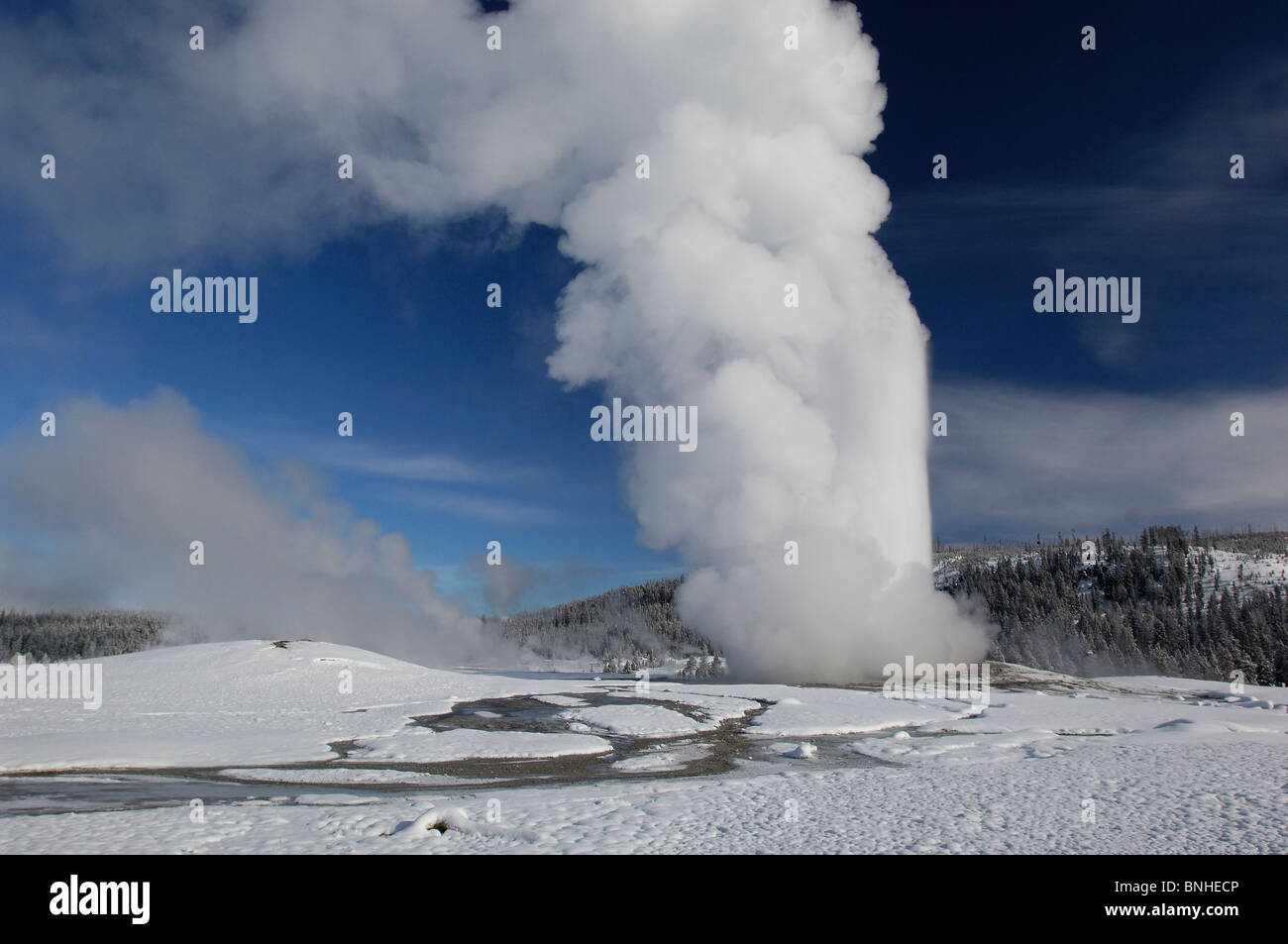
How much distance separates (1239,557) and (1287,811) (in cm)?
24101

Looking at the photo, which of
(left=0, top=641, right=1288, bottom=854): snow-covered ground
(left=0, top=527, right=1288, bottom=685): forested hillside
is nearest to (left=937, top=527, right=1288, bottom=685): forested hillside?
(left=0, top=527, right=1288, bottom=685): forested hillside

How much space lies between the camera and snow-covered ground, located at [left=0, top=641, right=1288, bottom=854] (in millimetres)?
13992

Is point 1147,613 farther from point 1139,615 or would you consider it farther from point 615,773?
point 615,773

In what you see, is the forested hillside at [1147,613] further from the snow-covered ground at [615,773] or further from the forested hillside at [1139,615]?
the snow-covered ground at [615,773]

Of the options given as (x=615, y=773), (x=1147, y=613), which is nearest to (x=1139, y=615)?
(x=1147, y=613)

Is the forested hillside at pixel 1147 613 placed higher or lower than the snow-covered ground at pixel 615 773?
lower

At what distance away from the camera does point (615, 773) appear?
23.8m

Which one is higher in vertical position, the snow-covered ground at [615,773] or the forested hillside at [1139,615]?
the snow-covered ground at [615,773]

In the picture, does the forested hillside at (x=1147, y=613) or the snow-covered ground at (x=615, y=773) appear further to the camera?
the forested hillside at (x=1147, y=613)

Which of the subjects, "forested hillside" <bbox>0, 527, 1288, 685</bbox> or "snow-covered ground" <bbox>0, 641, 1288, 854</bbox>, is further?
"forested hillside" <bbox>0, 527, 1288, 685</bbox>

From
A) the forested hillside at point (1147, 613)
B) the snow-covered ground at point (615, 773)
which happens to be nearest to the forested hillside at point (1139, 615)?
the forested hillside at point (1147, 613)

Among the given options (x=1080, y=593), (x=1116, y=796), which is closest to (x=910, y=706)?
(x=1116, y=796)

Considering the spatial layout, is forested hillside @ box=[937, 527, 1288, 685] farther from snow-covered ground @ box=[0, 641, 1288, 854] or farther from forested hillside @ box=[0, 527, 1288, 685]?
snow-covered ground @ box=[0, 641, 1288, 854]

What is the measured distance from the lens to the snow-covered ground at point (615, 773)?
45.9 feet
